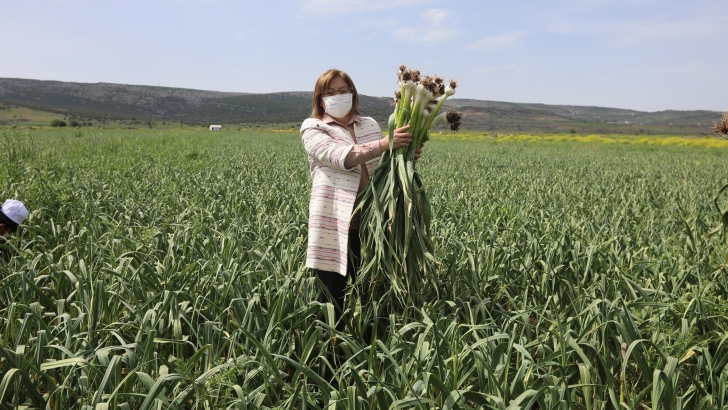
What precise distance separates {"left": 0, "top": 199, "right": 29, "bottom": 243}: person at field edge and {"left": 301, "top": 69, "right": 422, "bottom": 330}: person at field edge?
2950 mm

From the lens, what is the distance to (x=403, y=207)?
287 cm

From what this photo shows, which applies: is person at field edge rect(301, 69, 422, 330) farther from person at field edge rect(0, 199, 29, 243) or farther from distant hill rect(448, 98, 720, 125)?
distant hill rect(448, 98, 720, 125)

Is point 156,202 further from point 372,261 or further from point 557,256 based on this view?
point 557,256

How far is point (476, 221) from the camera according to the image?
18.3 ft

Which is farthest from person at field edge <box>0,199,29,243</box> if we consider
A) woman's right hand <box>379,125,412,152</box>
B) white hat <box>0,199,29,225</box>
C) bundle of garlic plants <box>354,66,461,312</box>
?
woman's right hand <box>379,125,412,152</box>

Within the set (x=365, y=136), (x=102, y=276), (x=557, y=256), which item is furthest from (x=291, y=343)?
(x=557, y=256)

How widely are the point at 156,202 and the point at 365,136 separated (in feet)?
13.2

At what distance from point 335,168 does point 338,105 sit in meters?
0.37

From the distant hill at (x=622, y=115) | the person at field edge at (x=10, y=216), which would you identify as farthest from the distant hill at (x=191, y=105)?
the person at field edge at (x=10, y=216)

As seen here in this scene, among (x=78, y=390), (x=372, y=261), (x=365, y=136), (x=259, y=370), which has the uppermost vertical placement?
(x=365, y=136)

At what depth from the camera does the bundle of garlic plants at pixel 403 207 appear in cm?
276

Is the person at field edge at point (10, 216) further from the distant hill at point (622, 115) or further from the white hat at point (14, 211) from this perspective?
the distant hill at point (622, 115)

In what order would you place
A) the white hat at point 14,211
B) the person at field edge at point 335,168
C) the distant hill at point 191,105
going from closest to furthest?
the person at field edge at point 335,168, the white hat at point 14,211, the distant hill at point 191,105

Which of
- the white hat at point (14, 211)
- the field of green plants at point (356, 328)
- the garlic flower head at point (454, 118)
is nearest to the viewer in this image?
the field of green plants at point (356, 328)
